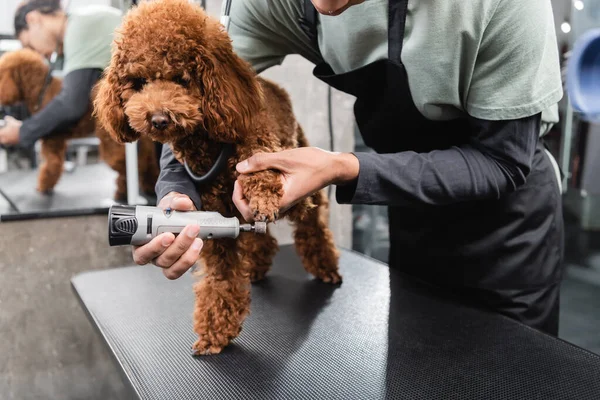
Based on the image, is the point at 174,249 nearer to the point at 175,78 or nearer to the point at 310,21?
the point at 175,78

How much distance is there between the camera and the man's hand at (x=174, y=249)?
0.64 m

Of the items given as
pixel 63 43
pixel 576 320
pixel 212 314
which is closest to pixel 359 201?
pixel 212 314

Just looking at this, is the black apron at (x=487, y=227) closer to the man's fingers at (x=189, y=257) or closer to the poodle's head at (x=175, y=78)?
the poodle's head at (x=175, y=78)

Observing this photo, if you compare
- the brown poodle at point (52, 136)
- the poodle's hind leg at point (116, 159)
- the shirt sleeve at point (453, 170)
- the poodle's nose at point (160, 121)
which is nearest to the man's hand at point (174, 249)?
the poodle's nose at point (160, 121)

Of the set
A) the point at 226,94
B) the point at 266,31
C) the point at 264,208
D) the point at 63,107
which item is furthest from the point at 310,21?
the point at 63,107

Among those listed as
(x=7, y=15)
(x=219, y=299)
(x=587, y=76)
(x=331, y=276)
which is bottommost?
(x=331, y=276)

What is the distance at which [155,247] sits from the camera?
2.08 feet

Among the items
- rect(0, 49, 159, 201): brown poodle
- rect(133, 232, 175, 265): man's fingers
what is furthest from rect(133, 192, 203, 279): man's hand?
rect(0, 49, 159, 201): brown poodle

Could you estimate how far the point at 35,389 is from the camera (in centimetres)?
165

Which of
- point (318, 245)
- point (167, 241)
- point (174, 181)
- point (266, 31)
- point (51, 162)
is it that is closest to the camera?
point (167, 241)

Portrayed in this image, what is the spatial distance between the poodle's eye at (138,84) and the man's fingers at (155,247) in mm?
208

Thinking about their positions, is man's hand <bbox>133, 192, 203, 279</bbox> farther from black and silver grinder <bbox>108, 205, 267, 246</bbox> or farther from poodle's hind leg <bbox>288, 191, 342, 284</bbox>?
poodle's hind leg <bbox>288, 191, 342, 284</bbox>

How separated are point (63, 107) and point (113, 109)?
0.92m

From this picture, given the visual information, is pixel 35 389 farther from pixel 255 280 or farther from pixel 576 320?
pixel 576 320
